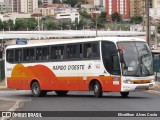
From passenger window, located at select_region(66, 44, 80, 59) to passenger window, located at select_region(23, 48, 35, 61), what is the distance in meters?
2.92

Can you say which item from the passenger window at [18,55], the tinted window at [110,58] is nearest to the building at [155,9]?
the passenger window at [18,55]

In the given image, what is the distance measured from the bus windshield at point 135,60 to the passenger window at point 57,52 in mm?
3903

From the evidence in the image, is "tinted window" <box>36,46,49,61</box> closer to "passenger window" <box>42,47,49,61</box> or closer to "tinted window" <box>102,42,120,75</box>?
"passenger window" <box>42,47,49,61</box>

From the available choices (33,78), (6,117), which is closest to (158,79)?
(33,78)

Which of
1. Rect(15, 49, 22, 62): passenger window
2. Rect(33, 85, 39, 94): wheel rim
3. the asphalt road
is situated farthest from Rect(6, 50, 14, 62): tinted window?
the asphalt road

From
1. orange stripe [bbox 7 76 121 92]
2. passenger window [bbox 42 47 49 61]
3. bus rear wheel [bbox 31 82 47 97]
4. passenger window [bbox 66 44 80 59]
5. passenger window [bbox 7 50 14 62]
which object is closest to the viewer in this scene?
orange stripe [bbox 7 76 121 92]

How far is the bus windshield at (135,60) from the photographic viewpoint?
957 inches

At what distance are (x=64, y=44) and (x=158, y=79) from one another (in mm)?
13584

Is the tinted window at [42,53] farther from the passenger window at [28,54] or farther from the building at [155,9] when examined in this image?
the building at [155,9]

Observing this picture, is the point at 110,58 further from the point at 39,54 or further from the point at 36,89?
the point at 36,89

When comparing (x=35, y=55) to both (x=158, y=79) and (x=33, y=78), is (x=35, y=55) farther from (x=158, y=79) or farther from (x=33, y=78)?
(x=158, y=79)

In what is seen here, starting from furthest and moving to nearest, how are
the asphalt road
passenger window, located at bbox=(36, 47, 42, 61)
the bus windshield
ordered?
passenger window, located at bbox=(36, 47, 42, 61) < the bus windshield < the asphalt road

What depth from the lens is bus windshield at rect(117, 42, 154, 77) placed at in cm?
2431

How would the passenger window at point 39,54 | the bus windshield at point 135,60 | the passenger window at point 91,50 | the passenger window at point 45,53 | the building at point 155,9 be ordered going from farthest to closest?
the building at point 155,9 < the passenger window at point 39,54 < the passenger window at point 45,53 < the passenger window at point 91,50 < the bus windshield at point 135,60
